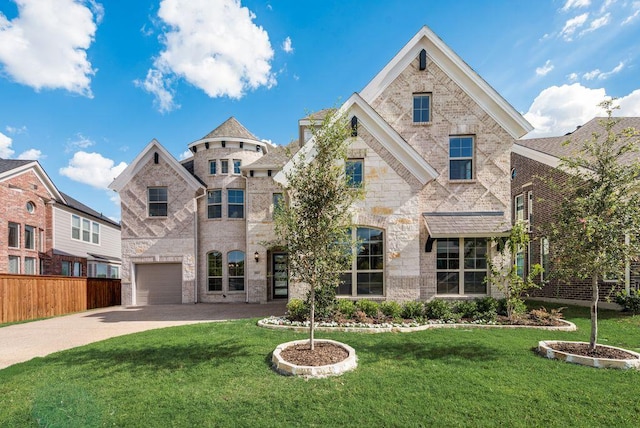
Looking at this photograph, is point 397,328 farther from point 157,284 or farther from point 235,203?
point 157,284

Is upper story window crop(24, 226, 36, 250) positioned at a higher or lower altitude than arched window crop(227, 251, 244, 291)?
higher

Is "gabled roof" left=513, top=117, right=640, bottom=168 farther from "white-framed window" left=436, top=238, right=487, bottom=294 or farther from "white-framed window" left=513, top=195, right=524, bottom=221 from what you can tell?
"white-framed window" left=436, top=238, right=487, bottom=294

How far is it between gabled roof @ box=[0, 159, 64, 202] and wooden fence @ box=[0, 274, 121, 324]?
7513 millimetres

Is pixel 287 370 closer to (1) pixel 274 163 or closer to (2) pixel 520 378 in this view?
(2) pixel 520 378

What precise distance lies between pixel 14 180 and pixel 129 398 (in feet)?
63.5

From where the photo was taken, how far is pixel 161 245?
16.8 meters

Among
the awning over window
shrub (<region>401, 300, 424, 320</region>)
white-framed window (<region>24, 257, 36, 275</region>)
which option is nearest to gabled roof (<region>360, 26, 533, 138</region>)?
the awning over window

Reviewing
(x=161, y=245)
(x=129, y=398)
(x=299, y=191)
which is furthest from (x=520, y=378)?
(x=161, y=245)

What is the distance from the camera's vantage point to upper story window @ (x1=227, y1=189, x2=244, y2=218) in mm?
17422

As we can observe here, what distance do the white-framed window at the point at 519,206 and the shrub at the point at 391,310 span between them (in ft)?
38.3

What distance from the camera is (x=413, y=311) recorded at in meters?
10.0

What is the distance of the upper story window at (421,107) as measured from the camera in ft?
41.7

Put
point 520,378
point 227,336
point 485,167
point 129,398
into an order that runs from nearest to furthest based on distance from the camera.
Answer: point 129,398
point 520,378
point 227,336
point 485,167

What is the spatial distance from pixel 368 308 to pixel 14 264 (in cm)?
1920
